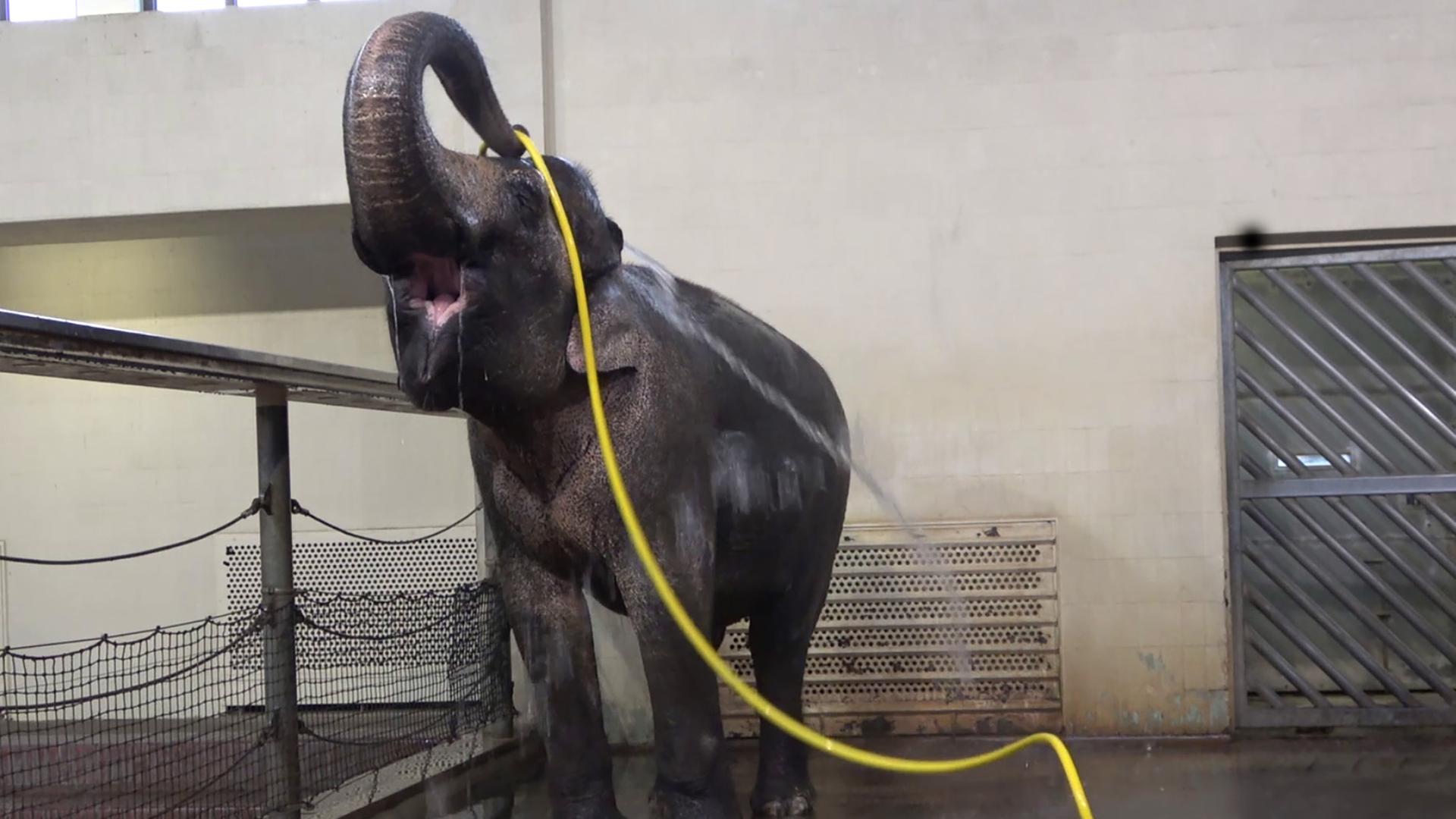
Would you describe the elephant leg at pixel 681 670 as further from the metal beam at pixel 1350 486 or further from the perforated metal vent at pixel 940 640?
the metal beam at pixel 1350 486

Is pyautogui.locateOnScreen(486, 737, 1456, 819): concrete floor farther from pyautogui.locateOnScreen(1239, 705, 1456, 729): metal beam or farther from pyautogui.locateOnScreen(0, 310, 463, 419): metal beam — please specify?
pyautogui.locateOnScreen(0, 310, 463, 419): metal beam

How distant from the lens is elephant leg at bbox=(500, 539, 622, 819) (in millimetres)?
2947

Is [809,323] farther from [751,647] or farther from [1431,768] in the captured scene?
[1431,768]

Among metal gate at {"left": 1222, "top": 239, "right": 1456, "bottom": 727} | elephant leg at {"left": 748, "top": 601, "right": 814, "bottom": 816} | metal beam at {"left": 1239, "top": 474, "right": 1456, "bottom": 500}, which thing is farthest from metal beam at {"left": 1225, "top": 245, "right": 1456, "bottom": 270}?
elephant leg at {"left": 748, "top": 601, "right": 814, "bottom": 816}

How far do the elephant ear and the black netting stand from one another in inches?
56.9

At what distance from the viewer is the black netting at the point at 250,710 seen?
412 cm

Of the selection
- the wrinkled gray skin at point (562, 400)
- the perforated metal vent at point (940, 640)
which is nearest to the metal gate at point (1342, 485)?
the perforated metal vent at point (940, 640)

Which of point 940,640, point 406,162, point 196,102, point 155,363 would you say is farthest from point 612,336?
point 196,102

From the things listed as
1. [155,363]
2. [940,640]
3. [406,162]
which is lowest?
[940,640]

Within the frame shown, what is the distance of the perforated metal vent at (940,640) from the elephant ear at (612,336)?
2765 mm

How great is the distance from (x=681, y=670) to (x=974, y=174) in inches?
128

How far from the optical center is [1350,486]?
5461 millimetres

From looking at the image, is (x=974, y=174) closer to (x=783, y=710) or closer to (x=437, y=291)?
(x=783, y=710)

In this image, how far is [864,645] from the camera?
529 cm
